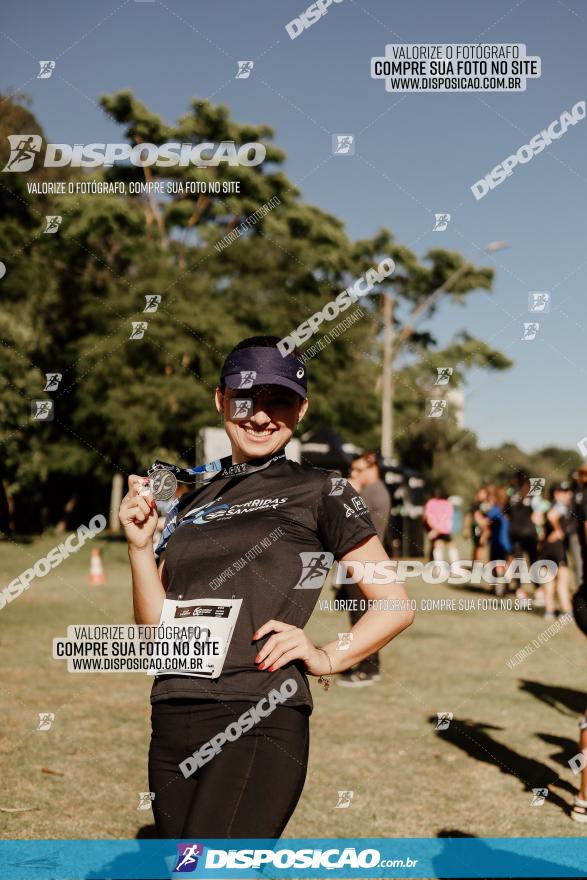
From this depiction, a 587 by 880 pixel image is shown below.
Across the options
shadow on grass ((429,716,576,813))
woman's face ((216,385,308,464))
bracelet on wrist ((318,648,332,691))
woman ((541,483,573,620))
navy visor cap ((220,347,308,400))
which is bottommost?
shadow on grass ((429,716,576,813))

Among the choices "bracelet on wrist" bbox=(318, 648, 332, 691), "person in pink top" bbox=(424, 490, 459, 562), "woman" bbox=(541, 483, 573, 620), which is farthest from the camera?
"person in pink top" bbox=(424, 490, 459, 562)

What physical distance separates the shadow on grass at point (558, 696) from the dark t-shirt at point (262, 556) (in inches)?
274

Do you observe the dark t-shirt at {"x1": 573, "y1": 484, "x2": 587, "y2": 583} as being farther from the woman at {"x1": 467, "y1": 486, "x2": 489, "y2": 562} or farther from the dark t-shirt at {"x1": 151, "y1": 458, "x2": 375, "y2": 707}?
the woman at {"x1": 467, "y1": 486, "x2": 489, "y2": 562}

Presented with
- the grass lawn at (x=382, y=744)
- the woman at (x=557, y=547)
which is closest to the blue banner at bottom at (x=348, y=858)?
the grass lawn at (x=382, y=744)

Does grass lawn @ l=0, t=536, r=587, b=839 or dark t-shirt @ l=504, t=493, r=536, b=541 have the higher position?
dark t-shirt @ l=504, t=493, r=536, b=541

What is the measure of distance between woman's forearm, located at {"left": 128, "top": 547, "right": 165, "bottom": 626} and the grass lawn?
317 cm

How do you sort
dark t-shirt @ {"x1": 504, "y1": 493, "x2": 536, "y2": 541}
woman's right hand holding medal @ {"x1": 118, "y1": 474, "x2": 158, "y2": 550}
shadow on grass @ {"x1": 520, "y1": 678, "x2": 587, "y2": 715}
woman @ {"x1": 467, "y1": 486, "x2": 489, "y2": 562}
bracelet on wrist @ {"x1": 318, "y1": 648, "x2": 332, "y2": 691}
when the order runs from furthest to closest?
woman @ {"x1": 467, "y1": 486, "x2": 489, "y2": 562} < dark t-shirt @ {"x1": 504, "y1": 493, "x2": 536, "y2": 541} < shadow on grass @ {"x1": 520, "y1": 678, "x2": 587, "y2": 715} < woman's right hand holding medal @ {"x1": 118, "y1": 474, "x2": 158, "y2": 550} < bracelet on wrist @ {"x1": 318, "y1": 648, "x2": 332, "y2": 691}

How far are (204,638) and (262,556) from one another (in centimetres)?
27

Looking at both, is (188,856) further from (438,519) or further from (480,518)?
(480,518)

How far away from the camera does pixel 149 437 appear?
27.4 meters

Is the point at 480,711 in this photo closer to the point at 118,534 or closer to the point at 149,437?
the point at 149,437

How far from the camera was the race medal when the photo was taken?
2662mm

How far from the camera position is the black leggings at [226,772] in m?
2.37

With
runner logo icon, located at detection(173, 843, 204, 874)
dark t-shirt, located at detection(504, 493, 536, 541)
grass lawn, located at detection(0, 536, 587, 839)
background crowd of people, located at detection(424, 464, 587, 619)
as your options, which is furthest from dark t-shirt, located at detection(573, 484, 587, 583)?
dark t-shirt, located at detection(504, 493, 536, 541)
